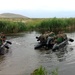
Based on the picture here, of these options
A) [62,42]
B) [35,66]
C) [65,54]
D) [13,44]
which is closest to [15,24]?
[13,44]

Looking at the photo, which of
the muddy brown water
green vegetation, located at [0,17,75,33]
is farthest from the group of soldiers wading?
green vegetation, located at [0,17,75,33]

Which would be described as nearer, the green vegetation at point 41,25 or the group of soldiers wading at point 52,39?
the group of soldiers wading at point 52,39

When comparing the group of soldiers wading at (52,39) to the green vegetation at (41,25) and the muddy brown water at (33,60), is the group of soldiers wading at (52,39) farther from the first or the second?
the green vegetation at (41,25)

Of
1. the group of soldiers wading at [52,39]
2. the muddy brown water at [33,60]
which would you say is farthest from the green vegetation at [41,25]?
the group of soldiers wading at [52,39]

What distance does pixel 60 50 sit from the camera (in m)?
25.1

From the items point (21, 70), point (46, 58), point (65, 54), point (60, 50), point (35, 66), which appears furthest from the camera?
point (60, 50)

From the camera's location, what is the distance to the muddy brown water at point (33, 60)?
17.0m

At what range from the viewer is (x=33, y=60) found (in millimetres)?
20484

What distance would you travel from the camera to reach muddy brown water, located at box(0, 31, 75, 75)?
16992 mm

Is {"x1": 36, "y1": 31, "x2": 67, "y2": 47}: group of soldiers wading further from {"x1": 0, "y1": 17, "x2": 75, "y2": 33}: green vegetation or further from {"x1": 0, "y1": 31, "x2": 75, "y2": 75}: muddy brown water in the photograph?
{"x1": 0, "y1": 17, "x2": 75, "y2": 33}: green vegetation

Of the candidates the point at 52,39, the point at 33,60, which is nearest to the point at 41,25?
the point at 52,39

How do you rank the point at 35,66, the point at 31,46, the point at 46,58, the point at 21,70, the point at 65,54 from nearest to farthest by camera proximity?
the point at 21,70 → the point at 35,66 → the point at 46,58 → the point at 65,54 → the point at 31,46

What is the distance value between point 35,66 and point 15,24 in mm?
23405

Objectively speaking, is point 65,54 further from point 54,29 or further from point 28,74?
point 54,29
